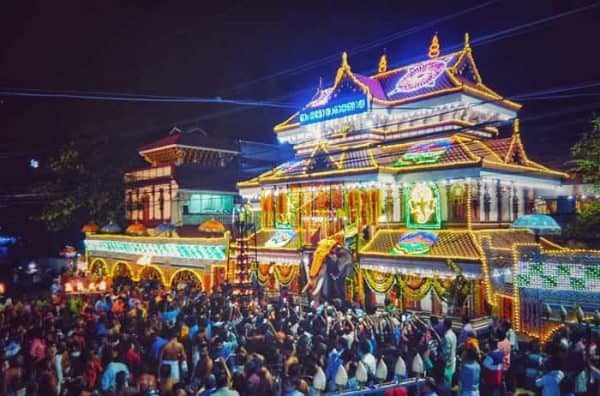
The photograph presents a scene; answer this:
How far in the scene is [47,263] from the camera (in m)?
41.6

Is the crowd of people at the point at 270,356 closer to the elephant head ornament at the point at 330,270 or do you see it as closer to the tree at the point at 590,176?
the elephant head ornament at the point at 330,270

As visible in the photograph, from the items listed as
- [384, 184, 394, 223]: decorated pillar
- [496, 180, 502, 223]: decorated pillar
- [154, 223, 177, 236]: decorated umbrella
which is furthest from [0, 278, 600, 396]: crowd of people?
[154, 223, 177, 236]: decorated umbrella

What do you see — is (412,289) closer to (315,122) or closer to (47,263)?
(315,122)

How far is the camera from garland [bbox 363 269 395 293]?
19.8m

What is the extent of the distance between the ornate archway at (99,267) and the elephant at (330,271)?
1923 centimetres

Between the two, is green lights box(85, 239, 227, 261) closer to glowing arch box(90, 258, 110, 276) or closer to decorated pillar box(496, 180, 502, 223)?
glowing arch box(90, 258, 110, 276)


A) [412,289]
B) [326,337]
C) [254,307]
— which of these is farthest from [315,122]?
[326,337]

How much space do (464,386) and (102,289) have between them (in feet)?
60.5

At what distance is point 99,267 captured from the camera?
35.0m

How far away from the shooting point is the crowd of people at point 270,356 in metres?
8.34

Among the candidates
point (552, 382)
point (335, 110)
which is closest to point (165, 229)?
point (335, 110)

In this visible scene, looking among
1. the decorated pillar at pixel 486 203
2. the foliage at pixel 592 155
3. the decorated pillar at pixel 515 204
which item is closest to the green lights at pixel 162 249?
the decorated pillar at pixel 486 203

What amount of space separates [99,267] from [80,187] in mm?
7943

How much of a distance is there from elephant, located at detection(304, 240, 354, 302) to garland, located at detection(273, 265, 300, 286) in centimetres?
248
